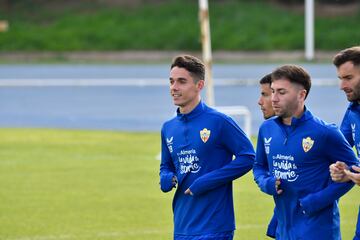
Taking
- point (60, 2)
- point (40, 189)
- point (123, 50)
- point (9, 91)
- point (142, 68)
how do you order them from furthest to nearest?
point (60, 2) < point (123, 50) < point (142, 68) < point (9, 91) < point (40, 189)

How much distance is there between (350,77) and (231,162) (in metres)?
1.12

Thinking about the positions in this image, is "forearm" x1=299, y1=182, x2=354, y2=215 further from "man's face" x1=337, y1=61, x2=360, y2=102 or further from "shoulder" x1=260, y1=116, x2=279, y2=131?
"man's face" x1=337, y1=61, x2=360, y2=102

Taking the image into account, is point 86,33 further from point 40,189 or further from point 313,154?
point 313,154

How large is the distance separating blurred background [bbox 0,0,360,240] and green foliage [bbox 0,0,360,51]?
0.06 meters

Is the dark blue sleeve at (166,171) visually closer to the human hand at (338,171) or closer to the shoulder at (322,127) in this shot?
the shoulder at (322,127)

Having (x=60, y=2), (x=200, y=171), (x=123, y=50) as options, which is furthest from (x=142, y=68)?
(x=200, y=171)

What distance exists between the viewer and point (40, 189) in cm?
1457

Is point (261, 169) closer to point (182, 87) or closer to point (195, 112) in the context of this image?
point (195, 112)

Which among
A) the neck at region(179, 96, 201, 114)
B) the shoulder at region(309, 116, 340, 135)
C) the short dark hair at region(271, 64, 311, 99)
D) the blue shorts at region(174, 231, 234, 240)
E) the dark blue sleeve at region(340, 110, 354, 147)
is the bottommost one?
the blue shorts at region(174, 231, 234, 240)

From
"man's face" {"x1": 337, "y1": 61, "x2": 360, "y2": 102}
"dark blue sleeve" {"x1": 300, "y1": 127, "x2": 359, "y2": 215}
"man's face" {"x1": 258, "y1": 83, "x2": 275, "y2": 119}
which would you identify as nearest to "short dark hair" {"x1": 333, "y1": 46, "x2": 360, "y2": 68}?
"man's face" {"x1": 337, "y1": 61, "x2": 360, "y2": 102}

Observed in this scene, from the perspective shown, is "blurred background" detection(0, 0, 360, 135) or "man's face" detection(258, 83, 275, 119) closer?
"man's face" detection(258, 83, 275, 119)

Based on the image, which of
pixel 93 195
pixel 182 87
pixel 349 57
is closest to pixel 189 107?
pixel 182 87

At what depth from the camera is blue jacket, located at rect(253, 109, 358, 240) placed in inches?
273

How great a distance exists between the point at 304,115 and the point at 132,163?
10.3 m
